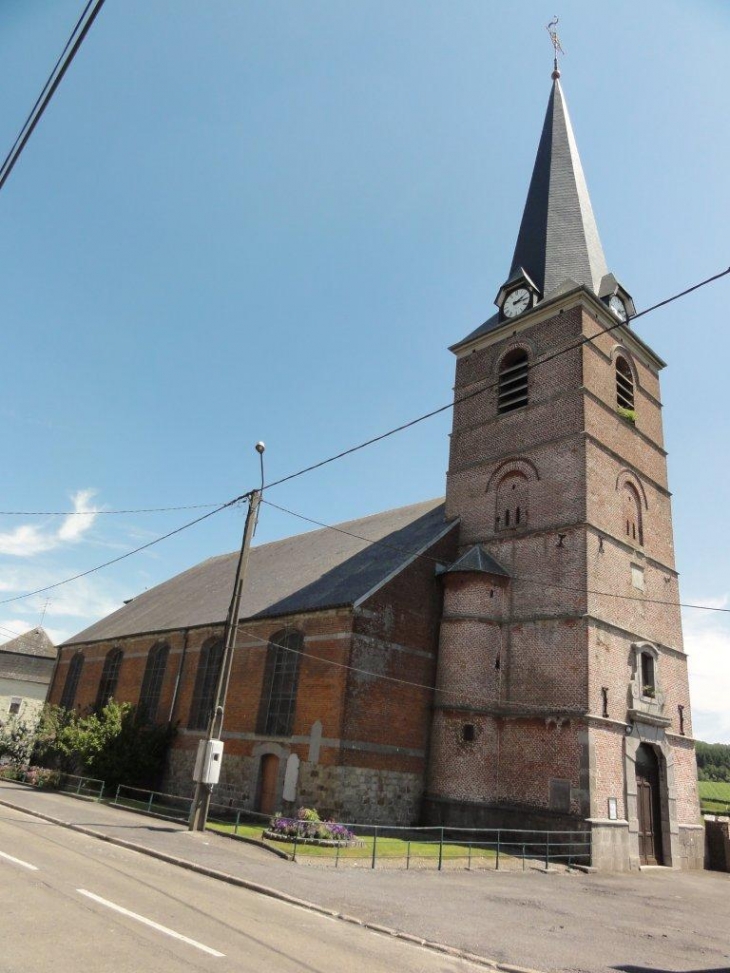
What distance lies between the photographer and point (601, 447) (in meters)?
21.4

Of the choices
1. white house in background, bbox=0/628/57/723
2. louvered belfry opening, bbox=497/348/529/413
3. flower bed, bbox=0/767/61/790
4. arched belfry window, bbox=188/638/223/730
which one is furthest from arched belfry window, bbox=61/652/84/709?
louvered belfry opening, bbox=497/348/529/413

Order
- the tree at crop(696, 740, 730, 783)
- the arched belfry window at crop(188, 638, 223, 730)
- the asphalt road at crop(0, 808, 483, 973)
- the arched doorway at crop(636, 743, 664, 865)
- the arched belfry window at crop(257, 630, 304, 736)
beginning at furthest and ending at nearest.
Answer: the tree at crop(696, 740, 730, 783) < the arched belfry window at crop(188, 638, 223, 730) < the arched belfry window at crop(257, 630, 304, 736) < the arched doorway at crop(636, 743, 664, 865) < the asphalt road at crop(0, 808, 483, 973)

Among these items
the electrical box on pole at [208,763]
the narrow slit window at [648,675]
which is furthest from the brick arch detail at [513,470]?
the electrical box on pole at [208,763]

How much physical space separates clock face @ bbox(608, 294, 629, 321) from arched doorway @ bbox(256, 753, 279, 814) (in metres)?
18.9

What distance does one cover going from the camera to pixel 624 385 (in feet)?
80.0

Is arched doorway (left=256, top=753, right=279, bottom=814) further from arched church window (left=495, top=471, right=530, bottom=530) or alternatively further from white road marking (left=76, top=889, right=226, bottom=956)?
white road marking (left=76, top=889, right=226, bottom=956)

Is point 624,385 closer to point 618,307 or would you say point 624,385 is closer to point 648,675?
point 618,307

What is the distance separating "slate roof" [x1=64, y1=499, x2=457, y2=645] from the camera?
21734mm

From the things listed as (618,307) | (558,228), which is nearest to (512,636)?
(618,307)

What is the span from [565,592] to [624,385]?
9.12m

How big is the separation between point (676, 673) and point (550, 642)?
18.4ft

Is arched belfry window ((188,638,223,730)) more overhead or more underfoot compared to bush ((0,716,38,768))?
more overhead

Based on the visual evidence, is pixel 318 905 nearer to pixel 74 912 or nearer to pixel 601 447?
pixel 74 912

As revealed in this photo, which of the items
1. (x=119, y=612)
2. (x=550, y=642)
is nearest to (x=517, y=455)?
(x=550, y=642)
